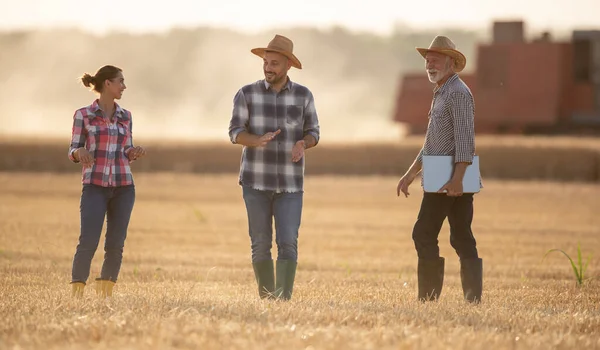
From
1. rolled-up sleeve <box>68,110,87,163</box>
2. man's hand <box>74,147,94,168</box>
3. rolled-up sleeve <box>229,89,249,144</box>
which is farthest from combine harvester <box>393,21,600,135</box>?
man's hand <box>74,147,94,168</box>

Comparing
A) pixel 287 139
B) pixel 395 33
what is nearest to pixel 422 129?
pixel 287 139

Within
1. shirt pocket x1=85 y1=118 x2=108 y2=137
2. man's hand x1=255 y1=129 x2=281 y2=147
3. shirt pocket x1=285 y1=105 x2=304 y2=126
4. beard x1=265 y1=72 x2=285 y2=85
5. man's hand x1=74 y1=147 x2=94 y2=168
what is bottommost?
man's hand x1=74 y1=147 x2=94 y2=168

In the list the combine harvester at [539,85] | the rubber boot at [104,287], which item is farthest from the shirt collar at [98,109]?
the combine harvester at [539,85]

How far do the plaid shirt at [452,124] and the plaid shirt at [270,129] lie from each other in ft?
2.74

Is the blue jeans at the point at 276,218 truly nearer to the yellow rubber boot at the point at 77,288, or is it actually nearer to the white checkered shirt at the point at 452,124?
the white checkered shirt at the point at 452,124

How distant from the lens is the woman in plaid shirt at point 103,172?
25.1 feet

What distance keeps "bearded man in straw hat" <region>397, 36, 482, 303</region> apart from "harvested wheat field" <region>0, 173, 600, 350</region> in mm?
226

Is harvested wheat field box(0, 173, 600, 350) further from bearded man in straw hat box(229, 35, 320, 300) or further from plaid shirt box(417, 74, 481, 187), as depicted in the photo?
plaid shirt box(417, 74, 481, 187)

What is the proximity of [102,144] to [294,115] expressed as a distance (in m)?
1.31

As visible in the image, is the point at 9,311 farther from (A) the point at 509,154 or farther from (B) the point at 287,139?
(A) the point at 509,154

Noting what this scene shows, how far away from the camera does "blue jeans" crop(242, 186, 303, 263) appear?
774 cm

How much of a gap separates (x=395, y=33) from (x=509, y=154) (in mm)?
91970

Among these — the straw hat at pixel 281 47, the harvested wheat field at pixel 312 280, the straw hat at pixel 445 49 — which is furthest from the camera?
the straw hat at pixel 281 47

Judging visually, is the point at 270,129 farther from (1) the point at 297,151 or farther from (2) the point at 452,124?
(2) the point at 452,124
